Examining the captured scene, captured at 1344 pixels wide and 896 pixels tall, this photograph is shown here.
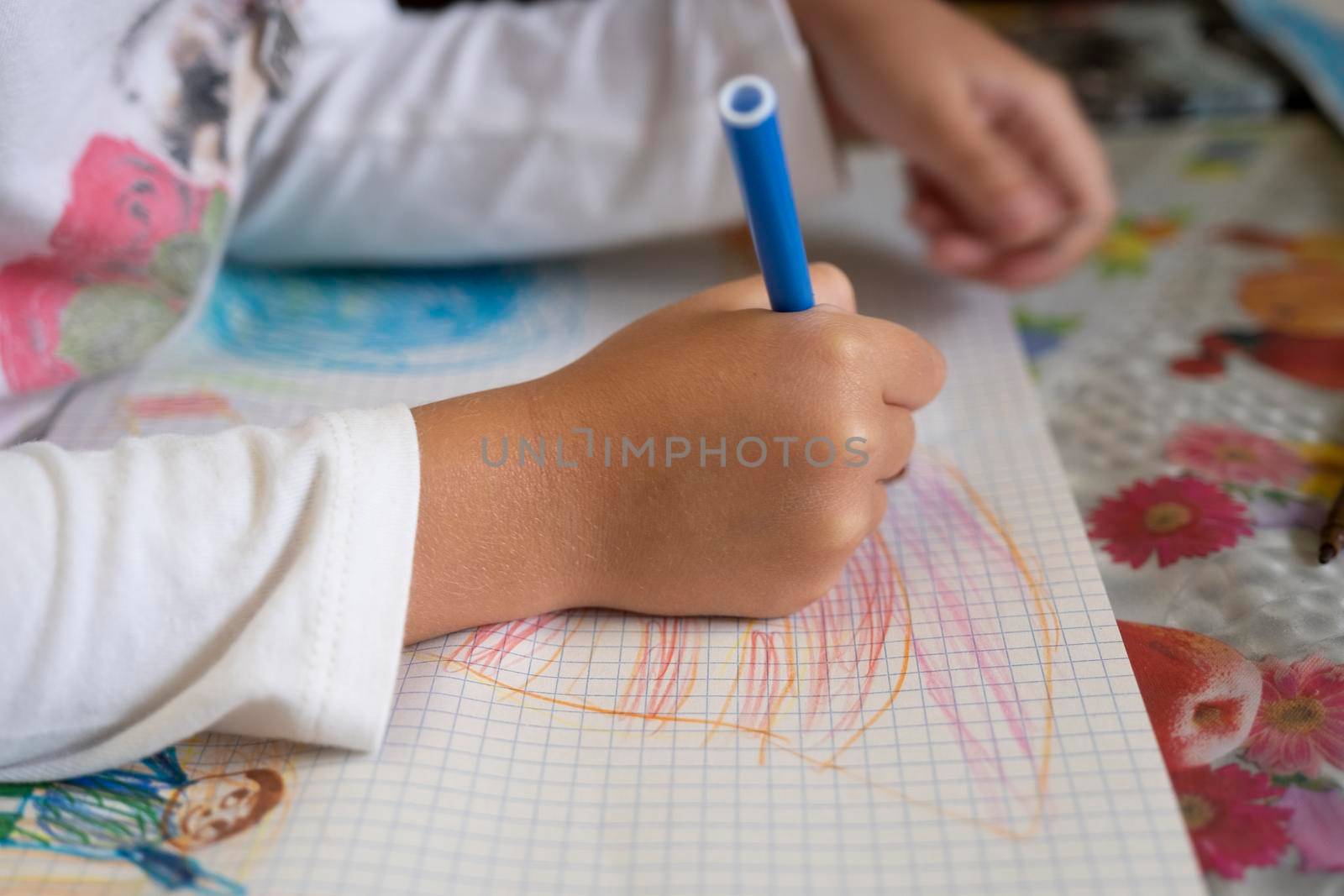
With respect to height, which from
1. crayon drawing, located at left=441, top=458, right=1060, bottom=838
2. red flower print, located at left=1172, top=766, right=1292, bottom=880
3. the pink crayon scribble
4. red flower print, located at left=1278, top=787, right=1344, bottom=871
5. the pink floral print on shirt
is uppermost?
the pink floral print on shirt

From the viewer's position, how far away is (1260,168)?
0.69 meters

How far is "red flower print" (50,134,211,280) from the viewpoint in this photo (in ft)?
1.46

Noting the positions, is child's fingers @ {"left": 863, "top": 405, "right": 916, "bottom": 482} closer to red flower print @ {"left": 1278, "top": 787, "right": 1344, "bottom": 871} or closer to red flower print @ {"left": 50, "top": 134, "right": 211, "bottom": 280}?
red flower print @ {"left": 1278, "top": 787, "right": 1344, "bottom": 871}

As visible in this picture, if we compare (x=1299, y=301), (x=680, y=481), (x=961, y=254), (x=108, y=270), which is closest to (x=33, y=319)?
(x=108, y=270)

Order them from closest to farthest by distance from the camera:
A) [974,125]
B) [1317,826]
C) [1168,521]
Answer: [1317,826] < [1168,521] < [974,125]

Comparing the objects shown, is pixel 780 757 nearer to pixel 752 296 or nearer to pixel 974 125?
pixel 752 296

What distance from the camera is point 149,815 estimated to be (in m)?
0.33

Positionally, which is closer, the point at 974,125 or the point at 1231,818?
the point at 1231,818

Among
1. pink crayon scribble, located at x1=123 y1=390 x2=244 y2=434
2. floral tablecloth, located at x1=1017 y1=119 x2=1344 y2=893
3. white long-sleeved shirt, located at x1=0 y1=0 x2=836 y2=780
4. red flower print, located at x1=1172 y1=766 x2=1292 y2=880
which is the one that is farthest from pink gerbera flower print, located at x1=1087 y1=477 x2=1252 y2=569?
pink crayon scribble, located at x1=123 y1=390 x2=244 y2=434

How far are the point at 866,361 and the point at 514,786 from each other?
0.19 meters

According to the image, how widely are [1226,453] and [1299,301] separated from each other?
0.16 metres

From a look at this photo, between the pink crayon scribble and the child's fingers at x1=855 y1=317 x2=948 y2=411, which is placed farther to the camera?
the pink crayon scribble

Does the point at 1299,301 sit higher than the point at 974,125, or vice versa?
the point at 974,125

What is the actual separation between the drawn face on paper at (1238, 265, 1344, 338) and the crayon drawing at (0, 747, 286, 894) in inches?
20.8
